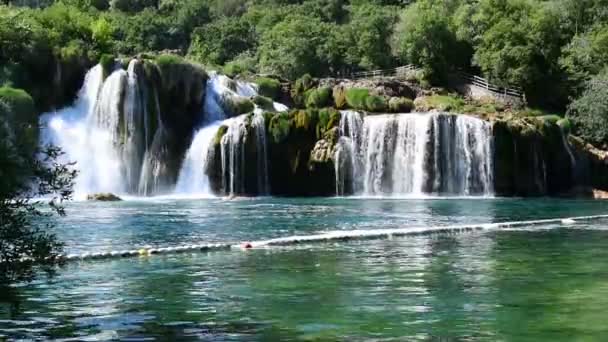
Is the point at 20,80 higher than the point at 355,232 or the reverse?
higher

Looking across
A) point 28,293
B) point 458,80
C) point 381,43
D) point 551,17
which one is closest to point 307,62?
point 381,43

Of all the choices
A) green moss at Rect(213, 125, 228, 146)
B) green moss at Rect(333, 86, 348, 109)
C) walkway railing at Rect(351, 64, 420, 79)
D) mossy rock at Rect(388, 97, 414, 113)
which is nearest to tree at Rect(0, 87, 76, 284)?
green moss at Rect(213, 125, 228, 146)

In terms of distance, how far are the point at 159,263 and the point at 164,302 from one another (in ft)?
20.2

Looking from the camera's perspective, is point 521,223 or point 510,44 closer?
point 521,223

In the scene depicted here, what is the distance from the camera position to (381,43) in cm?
8631

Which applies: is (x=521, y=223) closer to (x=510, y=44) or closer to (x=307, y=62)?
(x=510, y=44)

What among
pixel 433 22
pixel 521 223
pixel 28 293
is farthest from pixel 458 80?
pixel 28 293

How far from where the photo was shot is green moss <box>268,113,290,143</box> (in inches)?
2243

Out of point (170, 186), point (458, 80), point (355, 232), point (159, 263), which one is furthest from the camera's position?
point (458, 80)

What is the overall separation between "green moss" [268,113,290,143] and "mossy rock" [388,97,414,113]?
1376cm

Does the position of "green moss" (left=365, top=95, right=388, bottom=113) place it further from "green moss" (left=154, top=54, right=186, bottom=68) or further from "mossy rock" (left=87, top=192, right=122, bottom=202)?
"mossy rock" (left=87, top=192, right=122, bottom=202)

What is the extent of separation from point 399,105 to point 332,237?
4219 cm

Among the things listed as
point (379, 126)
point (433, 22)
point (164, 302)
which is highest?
point (433, 22)

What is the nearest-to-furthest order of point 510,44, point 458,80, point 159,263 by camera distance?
1. point 159,263
2. point 510,44
3. point 458,80
